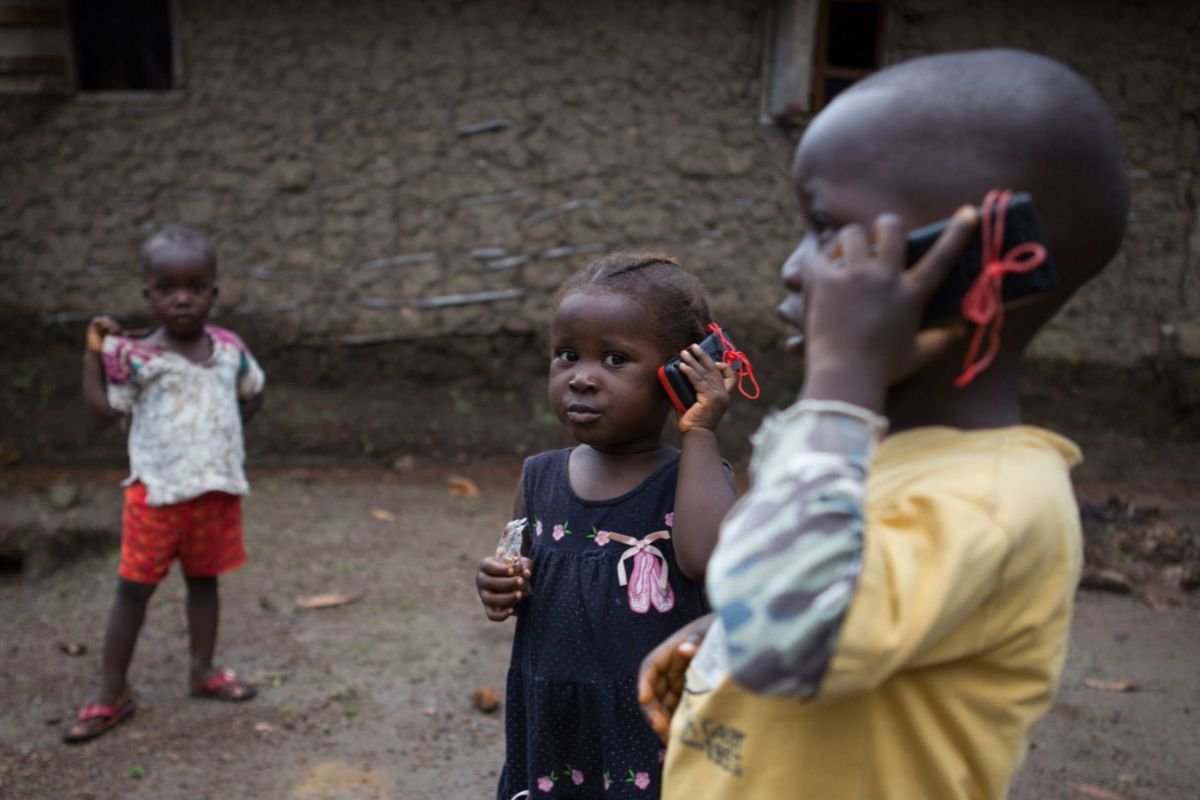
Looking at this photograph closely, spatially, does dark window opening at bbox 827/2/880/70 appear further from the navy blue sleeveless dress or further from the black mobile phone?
the black mobile phone

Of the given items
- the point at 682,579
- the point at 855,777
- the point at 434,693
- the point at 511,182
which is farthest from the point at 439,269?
the point at 855,777

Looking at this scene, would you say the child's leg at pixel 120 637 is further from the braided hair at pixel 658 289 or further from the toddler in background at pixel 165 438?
the braided hair at pixel 658 289

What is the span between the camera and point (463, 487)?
20.3 feet

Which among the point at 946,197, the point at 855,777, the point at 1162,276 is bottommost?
the point at 1162,276

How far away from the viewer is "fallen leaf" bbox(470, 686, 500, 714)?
362 centimetres

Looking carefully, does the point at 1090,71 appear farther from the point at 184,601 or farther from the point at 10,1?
the point at 10,1

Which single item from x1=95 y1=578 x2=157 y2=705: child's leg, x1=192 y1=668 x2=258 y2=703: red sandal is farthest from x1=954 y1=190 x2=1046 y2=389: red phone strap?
x1=192 y1=668 x2=258 y2=703: red sandal

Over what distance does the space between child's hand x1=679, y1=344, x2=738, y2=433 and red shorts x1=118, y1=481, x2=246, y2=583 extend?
221 cm

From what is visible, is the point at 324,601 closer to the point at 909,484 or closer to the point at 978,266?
the point at 909,484

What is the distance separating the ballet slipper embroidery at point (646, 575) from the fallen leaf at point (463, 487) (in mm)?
4206

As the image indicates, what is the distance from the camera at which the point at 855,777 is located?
1.21 meters

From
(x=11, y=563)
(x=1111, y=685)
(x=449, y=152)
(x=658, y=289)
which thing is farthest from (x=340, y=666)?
(x=449, y=152)

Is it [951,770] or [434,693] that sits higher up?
[951,770]

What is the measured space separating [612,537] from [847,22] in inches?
234
